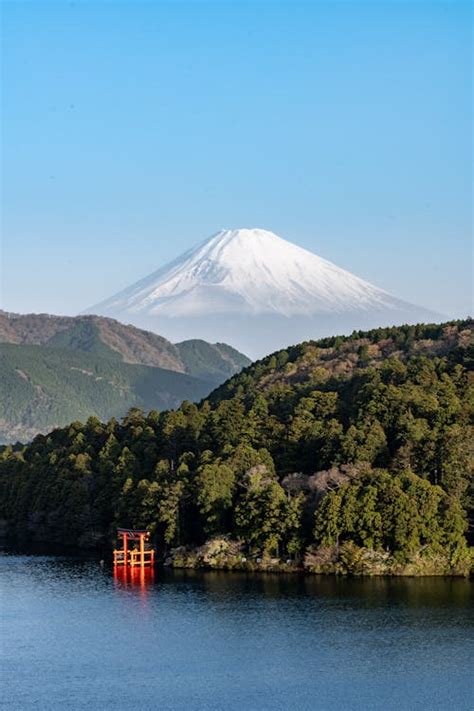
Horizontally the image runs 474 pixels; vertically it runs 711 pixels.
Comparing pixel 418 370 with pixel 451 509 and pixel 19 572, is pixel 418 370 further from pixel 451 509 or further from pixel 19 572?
pixel 19 572

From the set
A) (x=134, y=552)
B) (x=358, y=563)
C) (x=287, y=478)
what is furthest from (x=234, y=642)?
(x=287, y=478)

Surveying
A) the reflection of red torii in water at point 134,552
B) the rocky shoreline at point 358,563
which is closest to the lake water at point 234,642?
the rocky shoreline at point 358,563

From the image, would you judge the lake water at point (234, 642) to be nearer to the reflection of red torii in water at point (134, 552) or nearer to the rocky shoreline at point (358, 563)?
the rocky shoreline at point (358, 563)

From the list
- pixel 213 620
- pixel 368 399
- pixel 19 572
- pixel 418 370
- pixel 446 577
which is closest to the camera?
pixel 213 620

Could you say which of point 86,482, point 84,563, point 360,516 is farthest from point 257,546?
Answer: point 86,482

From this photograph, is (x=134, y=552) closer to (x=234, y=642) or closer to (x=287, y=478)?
(x=287, y=478)

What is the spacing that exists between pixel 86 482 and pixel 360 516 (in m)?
22.7

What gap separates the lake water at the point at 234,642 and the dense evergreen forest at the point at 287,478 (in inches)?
90.2

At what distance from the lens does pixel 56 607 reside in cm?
5462

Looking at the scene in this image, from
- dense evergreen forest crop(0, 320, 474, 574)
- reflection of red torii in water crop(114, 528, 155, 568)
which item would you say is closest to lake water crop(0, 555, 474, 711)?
dense evergreen forest crop(0, 320, 474, 574)

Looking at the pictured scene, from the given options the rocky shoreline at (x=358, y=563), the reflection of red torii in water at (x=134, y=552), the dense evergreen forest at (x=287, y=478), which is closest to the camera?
the rocky shoreline at (x=358, y=563)

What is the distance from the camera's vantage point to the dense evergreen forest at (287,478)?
6059 centimetres

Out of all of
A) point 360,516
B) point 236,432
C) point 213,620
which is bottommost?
point 213,620

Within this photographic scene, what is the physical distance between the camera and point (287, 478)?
6762 cm
